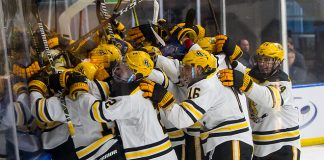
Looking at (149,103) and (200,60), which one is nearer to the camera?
(149,103)

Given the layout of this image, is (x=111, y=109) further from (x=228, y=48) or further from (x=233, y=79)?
(x=228, y=48)

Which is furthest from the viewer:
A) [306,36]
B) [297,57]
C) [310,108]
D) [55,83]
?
[306,36]

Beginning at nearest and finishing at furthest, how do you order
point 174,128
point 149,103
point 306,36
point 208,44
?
point 149,103 → point 174,128 → point 208,44 → point 306,36

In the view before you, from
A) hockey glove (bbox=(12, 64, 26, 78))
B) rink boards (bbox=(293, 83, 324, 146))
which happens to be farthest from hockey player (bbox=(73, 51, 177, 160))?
rink boards (bbox=(293, 83, 324, 146))

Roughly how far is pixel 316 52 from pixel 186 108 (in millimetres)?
3589

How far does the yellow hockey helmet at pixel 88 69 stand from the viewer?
2928mm

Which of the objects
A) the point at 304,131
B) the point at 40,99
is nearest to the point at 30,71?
the point at 40,99

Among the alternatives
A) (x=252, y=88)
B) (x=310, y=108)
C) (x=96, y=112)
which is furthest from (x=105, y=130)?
(x=310, y=108)

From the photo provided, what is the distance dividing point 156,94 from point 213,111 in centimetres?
37

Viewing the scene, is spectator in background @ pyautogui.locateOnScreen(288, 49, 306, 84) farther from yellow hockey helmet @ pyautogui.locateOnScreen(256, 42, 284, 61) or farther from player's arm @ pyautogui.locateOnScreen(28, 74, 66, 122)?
player's arm @ pyautogui.locateOnScreen(28, 74, 66, 122)

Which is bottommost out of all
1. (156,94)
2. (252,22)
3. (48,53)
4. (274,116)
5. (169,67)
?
(274,116)

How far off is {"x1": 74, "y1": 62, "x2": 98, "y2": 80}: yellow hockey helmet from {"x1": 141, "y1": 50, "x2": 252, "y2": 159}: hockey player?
45 centimetres

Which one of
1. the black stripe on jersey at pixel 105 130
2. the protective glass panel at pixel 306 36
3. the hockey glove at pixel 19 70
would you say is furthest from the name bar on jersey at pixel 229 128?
the protective glass panel at pixel 306 36

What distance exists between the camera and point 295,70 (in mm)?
5699
